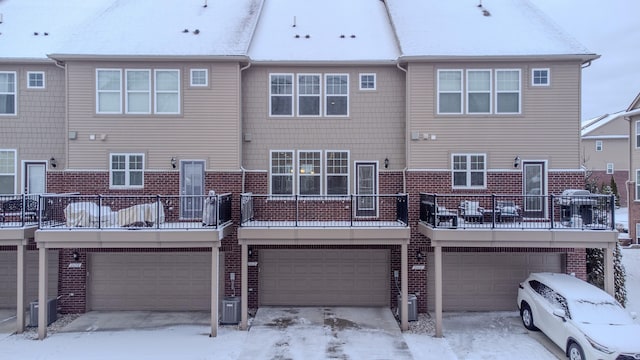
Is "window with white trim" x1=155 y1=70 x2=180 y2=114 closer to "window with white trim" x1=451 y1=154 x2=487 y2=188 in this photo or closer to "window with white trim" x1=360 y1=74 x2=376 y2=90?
"window with white trim" x1=360 y1=74 x2=376 y2=90

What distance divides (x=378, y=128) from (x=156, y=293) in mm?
8694

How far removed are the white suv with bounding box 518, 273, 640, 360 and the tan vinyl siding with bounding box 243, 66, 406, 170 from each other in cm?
552

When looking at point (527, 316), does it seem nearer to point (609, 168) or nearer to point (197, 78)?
point (197, 78)

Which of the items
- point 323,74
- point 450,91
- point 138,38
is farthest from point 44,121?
point 450,91

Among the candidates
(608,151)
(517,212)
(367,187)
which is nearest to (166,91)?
(367,187)

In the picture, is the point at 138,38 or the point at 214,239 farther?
the point at 138,38

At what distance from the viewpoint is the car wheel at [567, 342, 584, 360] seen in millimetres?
8833

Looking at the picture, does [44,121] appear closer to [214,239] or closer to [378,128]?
[214,239]

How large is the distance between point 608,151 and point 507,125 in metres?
32.5

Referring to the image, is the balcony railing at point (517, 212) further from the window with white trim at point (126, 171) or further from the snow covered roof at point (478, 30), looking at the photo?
the window with white trim at point (126, 171)

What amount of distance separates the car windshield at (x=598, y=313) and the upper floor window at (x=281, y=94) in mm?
9318

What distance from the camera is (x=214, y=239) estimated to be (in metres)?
10.6

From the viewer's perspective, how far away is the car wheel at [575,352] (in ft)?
29.0

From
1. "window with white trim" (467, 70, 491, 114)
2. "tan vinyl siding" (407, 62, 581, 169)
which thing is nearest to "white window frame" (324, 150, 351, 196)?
"tan vinyl siding" (407, 62, 581, 169)
